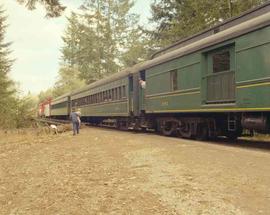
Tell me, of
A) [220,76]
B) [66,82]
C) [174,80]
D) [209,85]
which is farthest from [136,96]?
[66,82]

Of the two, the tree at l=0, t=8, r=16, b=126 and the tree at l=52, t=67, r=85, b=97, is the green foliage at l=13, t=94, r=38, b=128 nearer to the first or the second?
the tree at l=0, t=8, r=16, b=126

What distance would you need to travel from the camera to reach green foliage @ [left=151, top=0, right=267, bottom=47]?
23.9 metres

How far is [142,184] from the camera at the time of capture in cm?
727

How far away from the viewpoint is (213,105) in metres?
13.6

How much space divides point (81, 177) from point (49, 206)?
205 cm

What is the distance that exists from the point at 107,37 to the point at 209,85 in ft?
132

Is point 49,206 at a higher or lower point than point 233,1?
lower

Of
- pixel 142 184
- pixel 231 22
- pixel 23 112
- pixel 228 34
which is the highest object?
pixel 231 22

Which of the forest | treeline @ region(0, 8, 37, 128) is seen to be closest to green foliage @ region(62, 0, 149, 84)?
the forest

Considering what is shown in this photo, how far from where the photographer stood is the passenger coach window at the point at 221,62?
13.0 metres

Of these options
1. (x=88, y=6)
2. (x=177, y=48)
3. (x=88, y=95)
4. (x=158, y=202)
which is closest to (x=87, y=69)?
(x=88, y=6)

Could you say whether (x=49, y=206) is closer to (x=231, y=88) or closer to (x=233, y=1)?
(x=231, y=88)

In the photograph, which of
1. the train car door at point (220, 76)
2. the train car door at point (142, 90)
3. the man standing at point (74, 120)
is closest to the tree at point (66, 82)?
the man standing at point (74, 120)

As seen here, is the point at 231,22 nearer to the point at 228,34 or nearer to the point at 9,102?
the point at 228,34
